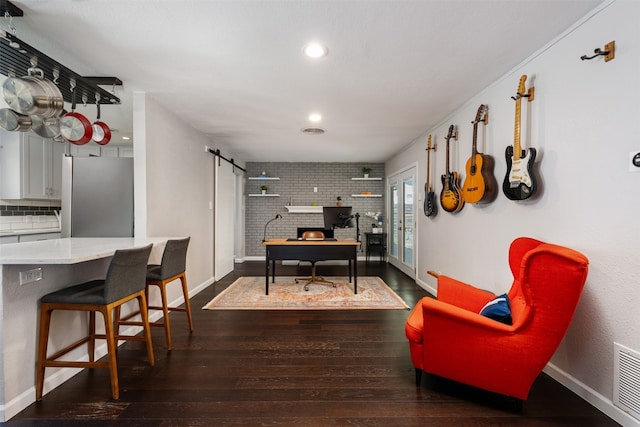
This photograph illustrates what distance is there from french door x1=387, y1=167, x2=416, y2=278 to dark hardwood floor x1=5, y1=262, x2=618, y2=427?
2753 millimetres

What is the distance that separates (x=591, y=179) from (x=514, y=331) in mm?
1050

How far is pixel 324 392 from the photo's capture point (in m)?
1.88

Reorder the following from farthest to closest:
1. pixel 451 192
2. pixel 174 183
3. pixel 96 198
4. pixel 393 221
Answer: pixel 393 221 → pixel 174 183 → pixel 451 192 → pixel 96 198

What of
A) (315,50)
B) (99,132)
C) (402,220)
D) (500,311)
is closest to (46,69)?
(99,132)

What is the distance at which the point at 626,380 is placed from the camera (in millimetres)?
1553

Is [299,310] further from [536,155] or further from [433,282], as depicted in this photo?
[536,155]

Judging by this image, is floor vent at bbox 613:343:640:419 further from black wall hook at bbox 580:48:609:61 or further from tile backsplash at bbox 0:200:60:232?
tile backsplash at bbox 0:200:60:232

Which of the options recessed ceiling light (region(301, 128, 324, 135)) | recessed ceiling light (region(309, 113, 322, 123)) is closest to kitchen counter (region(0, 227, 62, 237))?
recessed ceiling light (region(301, 128, 324, 135))

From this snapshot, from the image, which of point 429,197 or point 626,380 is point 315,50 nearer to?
point 429,197

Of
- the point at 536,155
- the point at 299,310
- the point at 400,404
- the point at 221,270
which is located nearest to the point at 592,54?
the point at 536,155

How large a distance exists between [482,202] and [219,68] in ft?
8.93

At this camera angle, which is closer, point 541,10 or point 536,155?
point 541,10

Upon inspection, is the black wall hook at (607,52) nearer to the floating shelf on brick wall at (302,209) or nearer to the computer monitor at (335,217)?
the computer monitor at (335,217)

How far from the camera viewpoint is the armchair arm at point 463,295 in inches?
86.7
